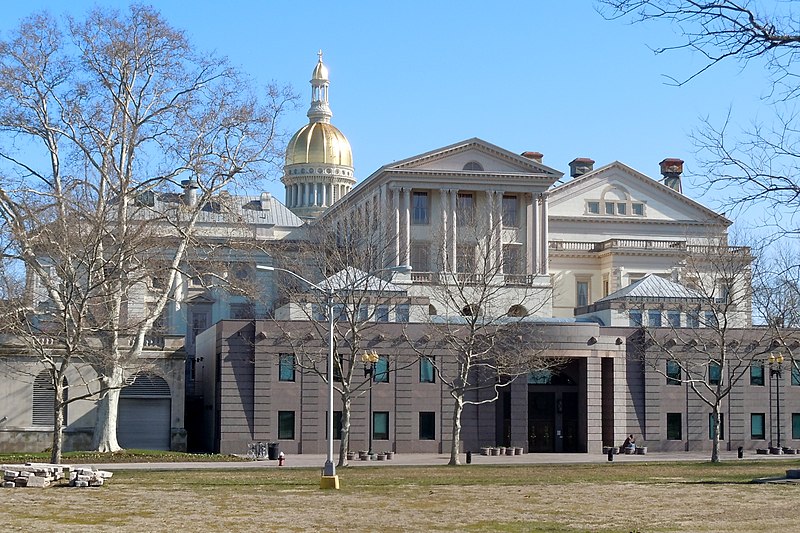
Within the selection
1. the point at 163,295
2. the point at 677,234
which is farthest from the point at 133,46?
the point at 677,234

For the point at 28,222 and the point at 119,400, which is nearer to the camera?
the point at 28,222

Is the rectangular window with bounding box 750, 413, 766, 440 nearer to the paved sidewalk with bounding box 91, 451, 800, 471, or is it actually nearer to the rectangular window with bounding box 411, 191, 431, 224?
the paved sidewalk with bounding box 91, 451, 800, 471

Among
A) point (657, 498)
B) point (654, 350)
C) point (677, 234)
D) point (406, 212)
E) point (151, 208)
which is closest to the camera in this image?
point (657, 498)

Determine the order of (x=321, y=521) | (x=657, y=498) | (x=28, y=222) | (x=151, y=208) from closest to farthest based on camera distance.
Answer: (x=321, y=521), (x=657, y=498), (x=28, y=222), (x=151, y=208)

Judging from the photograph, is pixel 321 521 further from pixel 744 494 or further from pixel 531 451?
pixel 531 451

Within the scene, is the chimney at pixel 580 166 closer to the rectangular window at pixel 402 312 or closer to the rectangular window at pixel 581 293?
the rectangular window at pixel 581 293

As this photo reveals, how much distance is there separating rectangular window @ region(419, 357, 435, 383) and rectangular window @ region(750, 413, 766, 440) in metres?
20.5

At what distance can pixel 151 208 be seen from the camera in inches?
2478

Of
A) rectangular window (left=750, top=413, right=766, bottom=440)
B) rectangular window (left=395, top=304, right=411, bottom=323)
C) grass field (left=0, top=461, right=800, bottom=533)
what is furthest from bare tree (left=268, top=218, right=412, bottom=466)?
rectangular window (left=750, top=413, right=766, bottom=440)

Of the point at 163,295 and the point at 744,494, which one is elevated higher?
the point at 163,295

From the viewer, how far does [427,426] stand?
3002 inches

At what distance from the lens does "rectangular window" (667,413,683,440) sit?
78.6 metres

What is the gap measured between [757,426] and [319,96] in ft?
347

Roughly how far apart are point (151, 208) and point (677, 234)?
72415 mm
